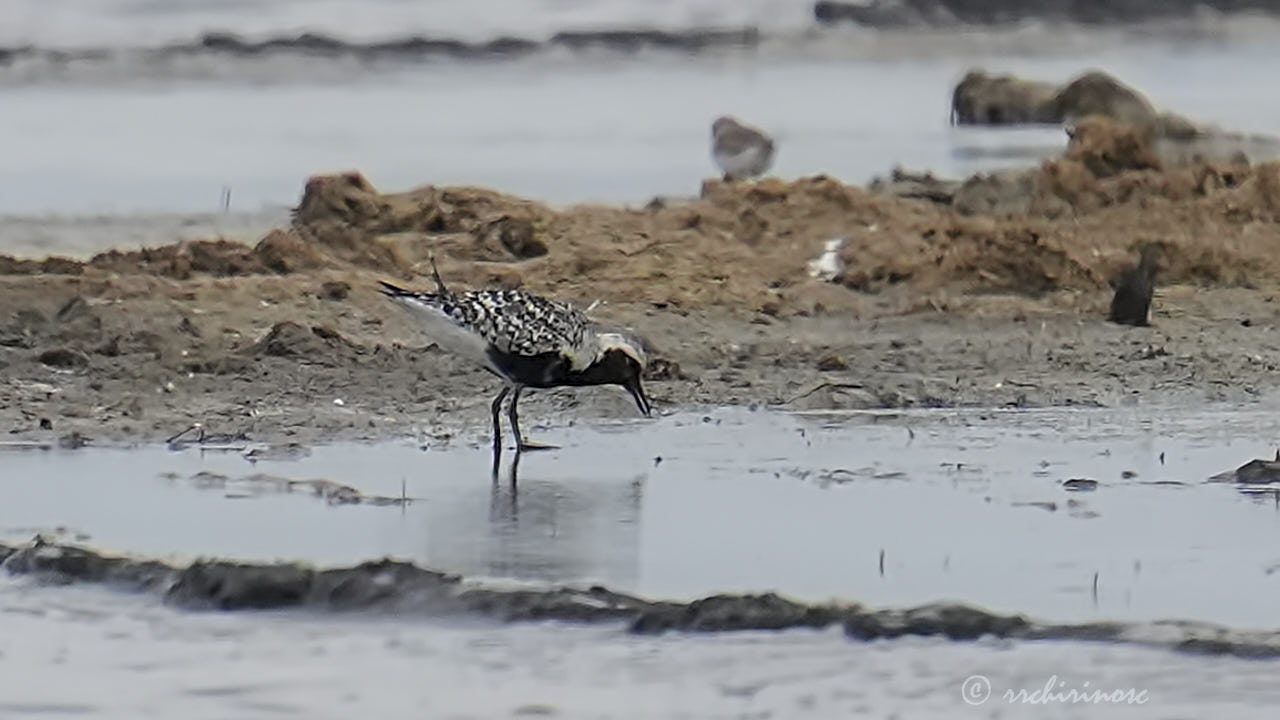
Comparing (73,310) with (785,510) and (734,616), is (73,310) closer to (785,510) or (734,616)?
(785,510)

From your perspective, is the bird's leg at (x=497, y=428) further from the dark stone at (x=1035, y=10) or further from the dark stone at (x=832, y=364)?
the dark stone at (x=1035, y=10)

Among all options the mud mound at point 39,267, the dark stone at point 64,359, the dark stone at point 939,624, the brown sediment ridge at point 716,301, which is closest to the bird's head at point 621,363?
the brown sediment ridge at point 716,301

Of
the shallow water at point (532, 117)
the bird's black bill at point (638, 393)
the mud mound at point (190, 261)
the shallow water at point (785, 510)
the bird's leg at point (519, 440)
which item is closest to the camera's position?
the shallow water at point (785, 510)

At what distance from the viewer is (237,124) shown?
22688mm

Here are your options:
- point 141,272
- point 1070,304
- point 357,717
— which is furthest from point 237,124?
point 357,717

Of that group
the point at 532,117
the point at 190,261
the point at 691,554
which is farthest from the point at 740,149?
the point at 691,554

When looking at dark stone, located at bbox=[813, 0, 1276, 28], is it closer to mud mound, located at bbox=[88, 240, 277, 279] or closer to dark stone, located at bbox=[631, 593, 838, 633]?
mud mound, located at bbox=[88, 240, 277, 279]

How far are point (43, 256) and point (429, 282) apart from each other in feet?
8.97

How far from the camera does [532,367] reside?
1081cm

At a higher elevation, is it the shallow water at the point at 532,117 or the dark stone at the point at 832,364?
the shallow water at the point at 532,117

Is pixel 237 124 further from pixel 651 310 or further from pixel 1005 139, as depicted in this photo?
pixel 651 310

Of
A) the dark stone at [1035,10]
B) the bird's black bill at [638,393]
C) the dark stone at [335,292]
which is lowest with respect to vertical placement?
the bird's black bill at [638,393]

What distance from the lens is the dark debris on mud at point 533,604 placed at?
756 cm

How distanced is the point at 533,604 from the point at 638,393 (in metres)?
3.21
